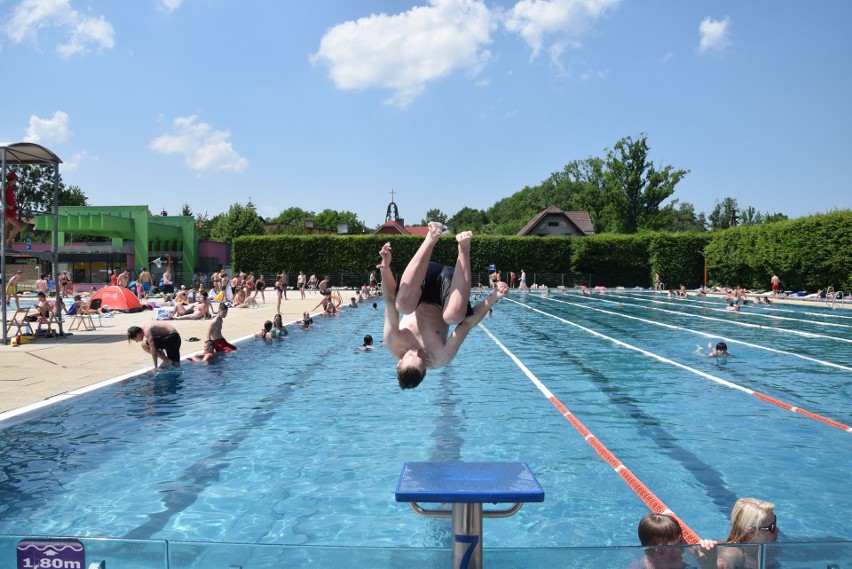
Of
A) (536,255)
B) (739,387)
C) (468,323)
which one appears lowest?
(739,387)

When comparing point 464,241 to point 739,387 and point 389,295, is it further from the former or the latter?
point 739,387

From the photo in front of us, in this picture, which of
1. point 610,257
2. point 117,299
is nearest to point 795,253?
point 610,257

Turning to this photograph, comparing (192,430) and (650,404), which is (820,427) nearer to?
(650,404)

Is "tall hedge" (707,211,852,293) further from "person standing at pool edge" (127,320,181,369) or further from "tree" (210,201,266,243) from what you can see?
"tree" (210,201,266,243)

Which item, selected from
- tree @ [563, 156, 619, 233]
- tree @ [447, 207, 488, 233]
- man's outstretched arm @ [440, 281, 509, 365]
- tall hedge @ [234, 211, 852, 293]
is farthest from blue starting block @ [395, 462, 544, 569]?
tree @ [447, 207, 488, 233]

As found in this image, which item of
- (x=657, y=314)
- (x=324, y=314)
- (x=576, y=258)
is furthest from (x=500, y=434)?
(x=576, y=258)

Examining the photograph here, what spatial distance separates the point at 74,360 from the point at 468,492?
12484mm

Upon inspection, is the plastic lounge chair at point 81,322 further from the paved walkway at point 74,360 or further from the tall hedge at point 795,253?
the tall hedge at point 795,253

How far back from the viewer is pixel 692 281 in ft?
162

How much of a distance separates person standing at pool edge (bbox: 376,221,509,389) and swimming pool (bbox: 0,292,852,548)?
1.74 metres

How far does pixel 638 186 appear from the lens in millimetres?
67375

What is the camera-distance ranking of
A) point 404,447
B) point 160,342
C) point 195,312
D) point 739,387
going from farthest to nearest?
point 195,312, point 160,342, point 739,387, point 404,447

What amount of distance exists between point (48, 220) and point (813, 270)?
4344cm

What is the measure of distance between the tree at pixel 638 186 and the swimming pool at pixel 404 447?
54.6 metres
